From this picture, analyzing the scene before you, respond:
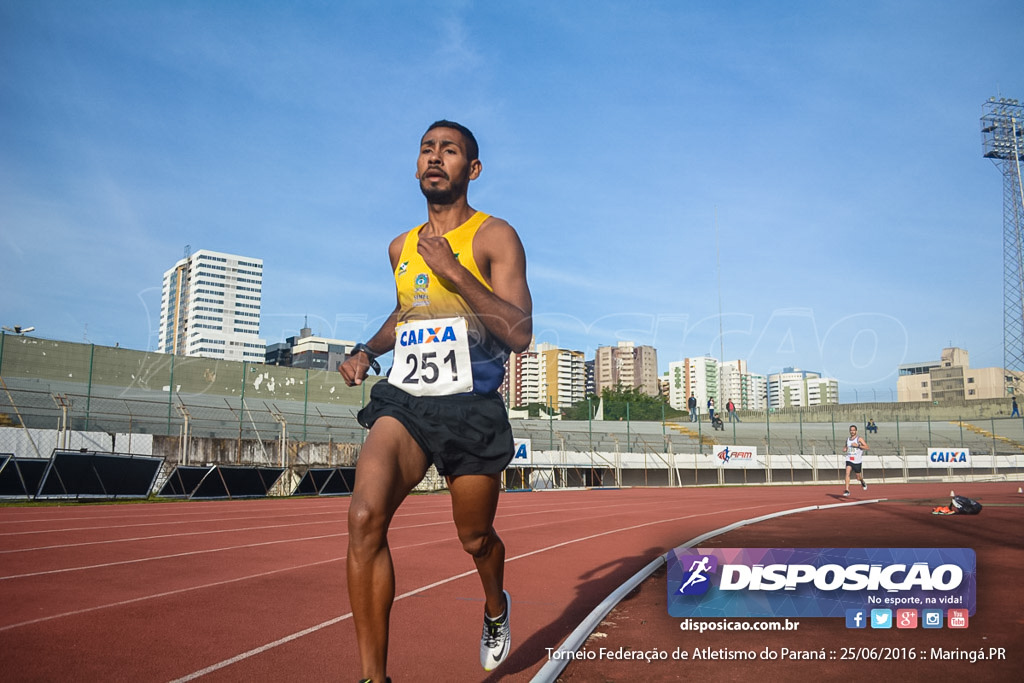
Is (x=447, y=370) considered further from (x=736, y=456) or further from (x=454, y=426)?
(x=736, y=456)

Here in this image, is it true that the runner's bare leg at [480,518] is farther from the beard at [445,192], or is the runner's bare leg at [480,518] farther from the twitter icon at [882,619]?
the twitter icon at [882,619]

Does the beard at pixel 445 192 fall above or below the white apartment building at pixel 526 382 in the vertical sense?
below

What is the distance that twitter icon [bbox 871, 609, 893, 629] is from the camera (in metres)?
4.06

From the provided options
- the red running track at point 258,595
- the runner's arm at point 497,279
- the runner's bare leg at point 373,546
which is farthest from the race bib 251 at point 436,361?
the red running track at point 258,595

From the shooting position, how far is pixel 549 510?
1447 centimetres

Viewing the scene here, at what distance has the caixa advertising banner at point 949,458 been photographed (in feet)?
110

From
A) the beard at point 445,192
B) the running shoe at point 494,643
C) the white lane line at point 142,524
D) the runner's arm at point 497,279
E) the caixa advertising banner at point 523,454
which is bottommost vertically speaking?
the white lane line at point 142,524

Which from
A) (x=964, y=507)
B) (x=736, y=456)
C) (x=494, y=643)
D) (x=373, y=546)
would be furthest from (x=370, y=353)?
(x=736, y=456)

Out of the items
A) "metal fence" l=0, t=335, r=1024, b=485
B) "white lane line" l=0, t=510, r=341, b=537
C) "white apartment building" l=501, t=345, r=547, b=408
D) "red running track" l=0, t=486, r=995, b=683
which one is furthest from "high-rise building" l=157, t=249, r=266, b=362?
"red running track" l=0, t=486, r=995, b=683

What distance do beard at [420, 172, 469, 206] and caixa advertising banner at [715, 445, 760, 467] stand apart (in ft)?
95.9

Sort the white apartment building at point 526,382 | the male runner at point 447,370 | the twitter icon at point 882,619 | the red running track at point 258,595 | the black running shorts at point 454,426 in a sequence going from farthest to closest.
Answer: the white apartment building at point 526,382 → the twitter icon at point 882,619 → the red running track at point 258,595 → the black running shorts at point 454,426 → the male runner at point 447,370

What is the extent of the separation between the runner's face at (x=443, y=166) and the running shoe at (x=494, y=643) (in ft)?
5.92

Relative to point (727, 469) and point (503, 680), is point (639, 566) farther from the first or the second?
point (727, 469)

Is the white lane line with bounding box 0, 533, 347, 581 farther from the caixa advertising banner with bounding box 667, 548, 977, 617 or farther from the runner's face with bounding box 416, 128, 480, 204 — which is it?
the runner's face with bounding box 416, 128, 480, 204
